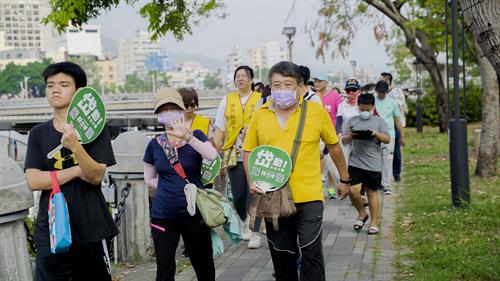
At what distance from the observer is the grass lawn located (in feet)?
21.6

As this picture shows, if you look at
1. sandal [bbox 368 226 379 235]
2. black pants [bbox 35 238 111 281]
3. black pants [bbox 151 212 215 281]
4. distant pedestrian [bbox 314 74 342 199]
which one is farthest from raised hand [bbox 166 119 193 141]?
distant pedestrian [bbox 314 74 342 199]

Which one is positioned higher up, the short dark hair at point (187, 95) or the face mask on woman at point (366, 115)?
the short dark hair at point (187, 95)

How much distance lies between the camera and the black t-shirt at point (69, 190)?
4336 mm

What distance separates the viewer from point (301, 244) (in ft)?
16.9

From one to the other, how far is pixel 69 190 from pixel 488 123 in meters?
10.1

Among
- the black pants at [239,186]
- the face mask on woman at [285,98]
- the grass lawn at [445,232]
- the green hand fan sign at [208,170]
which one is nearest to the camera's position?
the face mask on woman at [285,98]

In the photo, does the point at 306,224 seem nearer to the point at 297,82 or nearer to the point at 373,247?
the point at 297,82

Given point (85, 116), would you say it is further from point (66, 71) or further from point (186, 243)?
point (186, 243)

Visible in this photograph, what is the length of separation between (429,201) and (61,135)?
754 cm

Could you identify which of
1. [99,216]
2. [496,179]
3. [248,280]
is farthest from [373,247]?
[496,179]

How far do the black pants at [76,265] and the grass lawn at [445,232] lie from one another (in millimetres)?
2971

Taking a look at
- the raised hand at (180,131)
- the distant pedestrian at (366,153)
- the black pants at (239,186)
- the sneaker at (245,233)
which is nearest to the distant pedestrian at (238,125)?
the black pants at (239,186)

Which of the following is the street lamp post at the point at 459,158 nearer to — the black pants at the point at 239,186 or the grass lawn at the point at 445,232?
the grass lawn at the point at 445,232

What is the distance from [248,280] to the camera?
675cm
